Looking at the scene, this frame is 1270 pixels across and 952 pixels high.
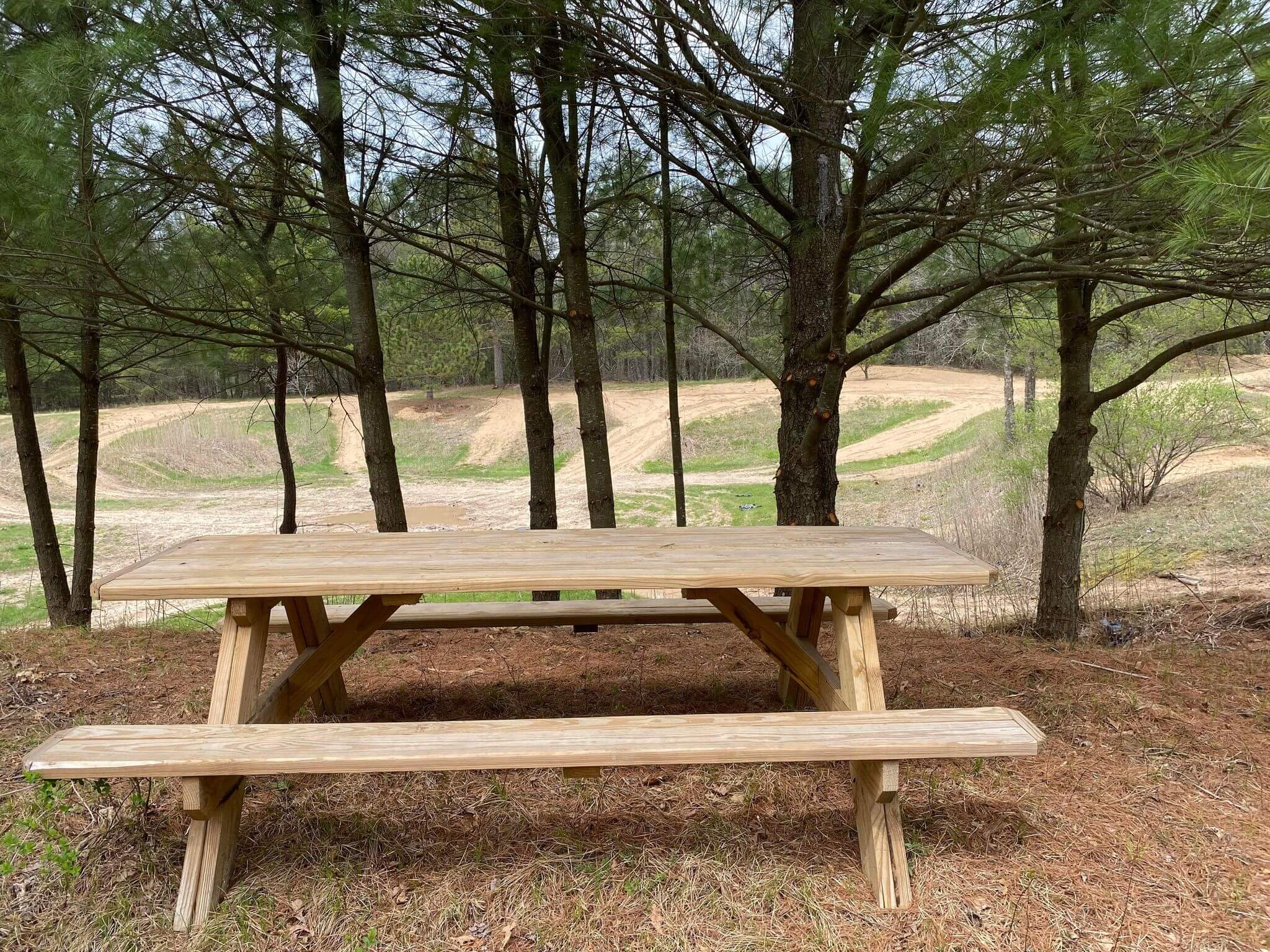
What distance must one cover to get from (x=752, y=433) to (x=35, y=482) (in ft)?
60.8

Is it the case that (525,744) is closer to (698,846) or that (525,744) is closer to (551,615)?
(698,846)

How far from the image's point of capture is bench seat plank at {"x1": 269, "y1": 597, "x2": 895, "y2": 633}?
9.60 feet

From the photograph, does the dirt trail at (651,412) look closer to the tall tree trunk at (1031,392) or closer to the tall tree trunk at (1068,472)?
the tall tree trunk at (1031,392)

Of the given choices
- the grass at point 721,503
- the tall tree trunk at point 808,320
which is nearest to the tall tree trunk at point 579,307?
the tall tree trunk at point 808,320

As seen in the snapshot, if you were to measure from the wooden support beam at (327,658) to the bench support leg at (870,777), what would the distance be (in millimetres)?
1353

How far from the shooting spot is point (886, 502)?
13984 mm

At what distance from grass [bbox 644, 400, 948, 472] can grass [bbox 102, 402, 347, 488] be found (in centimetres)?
961

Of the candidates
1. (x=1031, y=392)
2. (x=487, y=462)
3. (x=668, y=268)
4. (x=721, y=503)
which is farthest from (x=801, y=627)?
(x=487, y=462)

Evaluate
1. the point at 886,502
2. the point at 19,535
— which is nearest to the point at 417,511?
the point at 19,535

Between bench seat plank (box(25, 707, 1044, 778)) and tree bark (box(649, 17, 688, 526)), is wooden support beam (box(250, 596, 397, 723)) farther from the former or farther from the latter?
tree bark (box(649, 17, 688, 526))

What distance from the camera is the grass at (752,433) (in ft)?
66.4

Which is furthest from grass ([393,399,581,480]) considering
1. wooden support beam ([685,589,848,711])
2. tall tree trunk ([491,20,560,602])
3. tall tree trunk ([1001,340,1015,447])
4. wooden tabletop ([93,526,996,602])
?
A: wooden support beam ([685,589,848,711])

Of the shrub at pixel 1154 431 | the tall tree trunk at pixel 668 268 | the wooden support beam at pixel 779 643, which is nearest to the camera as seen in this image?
the wooden support beam at pixel 779 643

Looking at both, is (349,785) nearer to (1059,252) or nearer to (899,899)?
(899,899)
